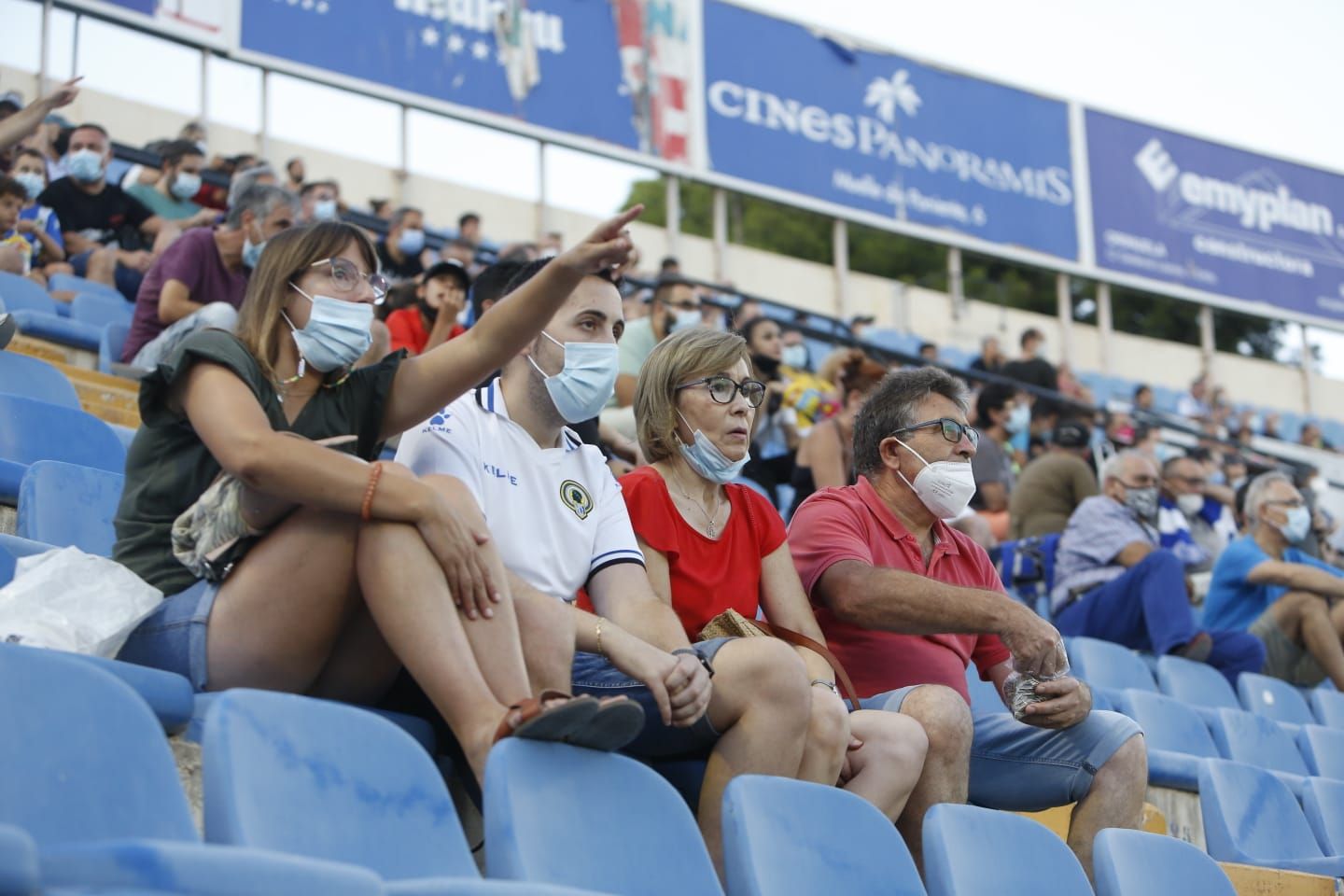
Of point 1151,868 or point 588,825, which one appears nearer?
point 588,825

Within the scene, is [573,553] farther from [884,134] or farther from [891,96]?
[891,96]

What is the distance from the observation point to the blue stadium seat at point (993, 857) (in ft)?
7.79

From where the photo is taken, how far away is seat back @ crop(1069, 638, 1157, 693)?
493cm

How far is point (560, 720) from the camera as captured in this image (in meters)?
2.01

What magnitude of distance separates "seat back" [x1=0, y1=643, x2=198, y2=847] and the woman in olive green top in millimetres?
521

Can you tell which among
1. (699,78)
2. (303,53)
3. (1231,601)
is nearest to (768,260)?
(699,78)

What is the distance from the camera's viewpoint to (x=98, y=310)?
5.86 m

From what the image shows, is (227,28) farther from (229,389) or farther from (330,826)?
(330,826)

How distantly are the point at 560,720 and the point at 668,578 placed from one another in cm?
99

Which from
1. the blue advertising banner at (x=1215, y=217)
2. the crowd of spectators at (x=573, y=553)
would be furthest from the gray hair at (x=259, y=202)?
the blue advertising banner at (x=1215, y=217)

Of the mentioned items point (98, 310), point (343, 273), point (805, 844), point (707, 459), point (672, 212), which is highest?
point (672, 212)

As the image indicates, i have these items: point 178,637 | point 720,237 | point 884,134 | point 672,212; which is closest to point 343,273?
point 178,637

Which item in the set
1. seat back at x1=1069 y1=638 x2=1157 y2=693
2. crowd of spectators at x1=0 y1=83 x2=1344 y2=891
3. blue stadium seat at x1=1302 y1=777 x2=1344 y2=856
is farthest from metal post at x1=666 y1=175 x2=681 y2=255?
blue stadium seat at x1=1302 y1=777 x2=1344 y2=856

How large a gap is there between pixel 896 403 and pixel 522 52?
8.52 metres
